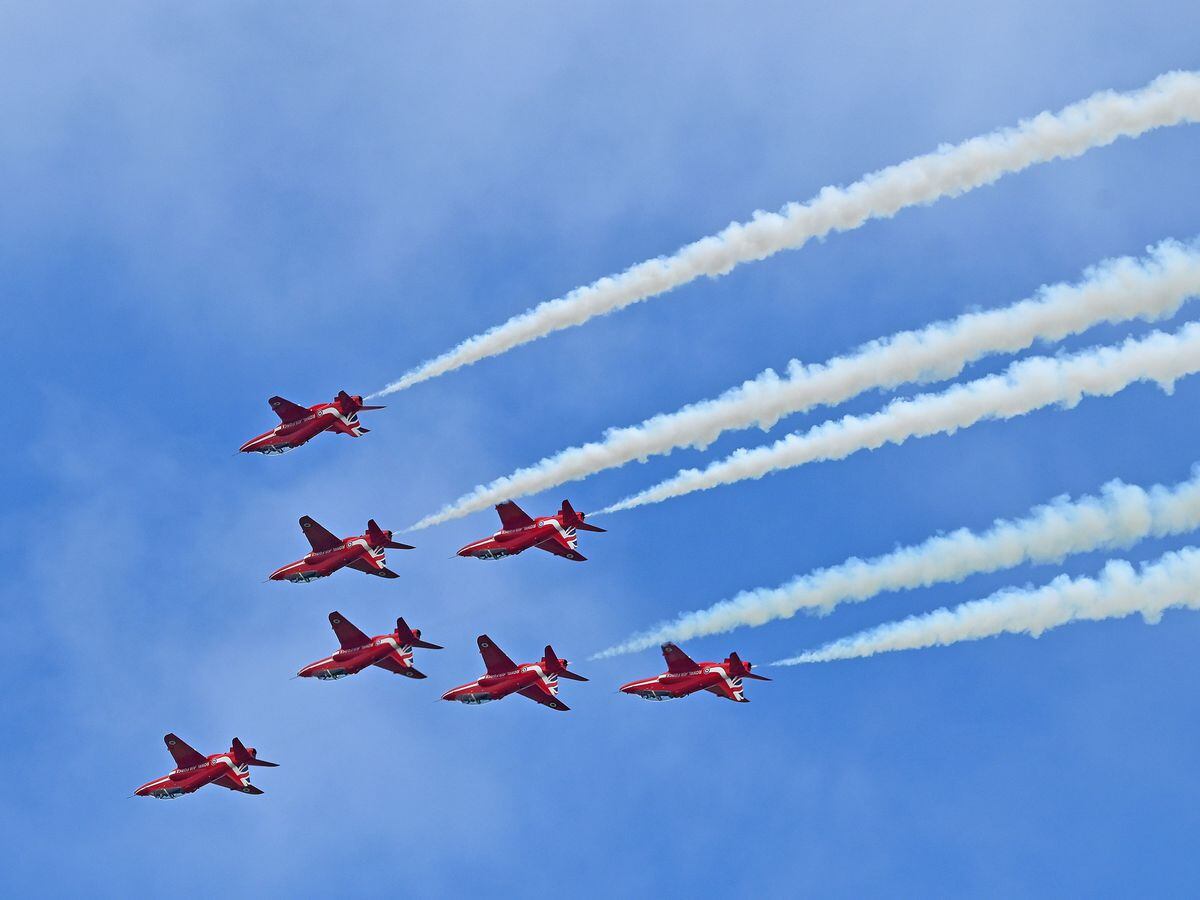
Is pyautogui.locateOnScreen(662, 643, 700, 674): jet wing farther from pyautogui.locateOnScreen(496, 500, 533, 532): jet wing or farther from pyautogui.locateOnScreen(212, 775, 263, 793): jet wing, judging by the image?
pyautogui.locateOnScreen(212, 775, 263, 793): jet wing

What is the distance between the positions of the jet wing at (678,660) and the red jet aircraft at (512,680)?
326cm

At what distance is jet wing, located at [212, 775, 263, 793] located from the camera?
64.2m

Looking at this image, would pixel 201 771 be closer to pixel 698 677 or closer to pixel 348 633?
pixel 348 633

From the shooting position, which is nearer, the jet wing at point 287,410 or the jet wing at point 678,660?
the jet wing at point 678,660

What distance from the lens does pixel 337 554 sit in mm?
64250

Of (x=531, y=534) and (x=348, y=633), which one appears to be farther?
(x=348, y=633)

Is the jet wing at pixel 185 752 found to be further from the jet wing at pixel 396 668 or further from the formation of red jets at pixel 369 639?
the jet wing at pixel 396 668

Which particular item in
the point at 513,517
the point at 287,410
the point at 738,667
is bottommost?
the point at 738,667

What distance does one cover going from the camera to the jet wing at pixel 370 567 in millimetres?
64062

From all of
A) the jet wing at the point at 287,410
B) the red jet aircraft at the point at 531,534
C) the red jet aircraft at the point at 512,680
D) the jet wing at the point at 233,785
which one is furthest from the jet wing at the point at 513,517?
the jet wing at the point at 233,785

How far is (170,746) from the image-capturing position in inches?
2571

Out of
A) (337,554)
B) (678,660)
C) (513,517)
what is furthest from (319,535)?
(678,660)

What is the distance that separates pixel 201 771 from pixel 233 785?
121cm

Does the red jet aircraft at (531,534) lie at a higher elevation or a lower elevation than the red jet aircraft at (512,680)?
higher
